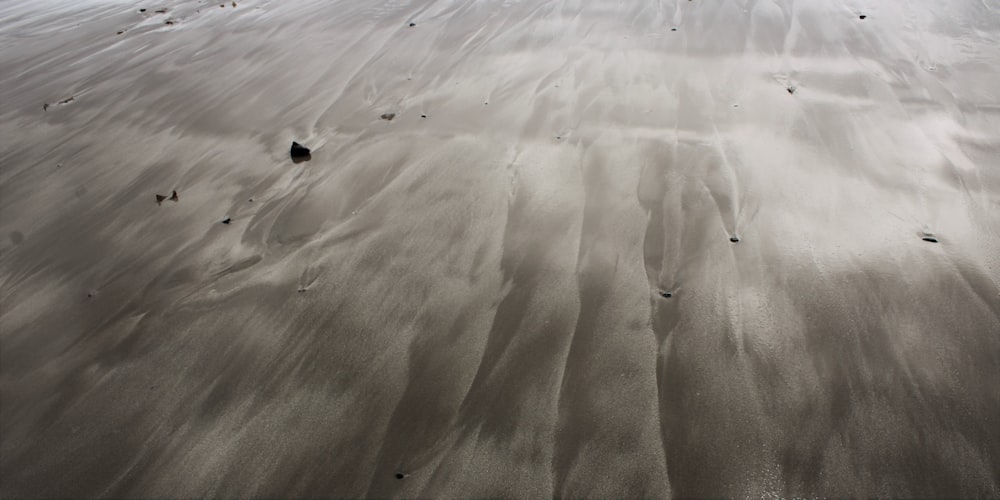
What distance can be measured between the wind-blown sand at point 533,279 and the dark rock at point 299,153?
6cm

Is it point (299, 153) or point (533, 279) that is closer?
point (533, 279)

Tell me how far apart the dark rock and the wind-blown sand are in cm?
6

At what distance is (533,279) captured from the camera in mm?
2078

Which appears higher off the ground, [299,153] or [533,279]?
[299,153]

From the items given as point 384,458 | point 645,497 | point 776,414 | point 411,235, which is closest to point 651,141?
point 411,235

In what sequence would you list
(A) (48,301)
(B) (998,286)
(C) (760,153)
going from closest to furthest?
(B) (998,286), (A) (48,301), (C) (760,153)

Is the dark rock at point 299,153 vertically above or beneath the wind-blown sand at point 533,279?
above

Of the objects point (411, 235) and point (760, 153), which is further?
point (760, 153)

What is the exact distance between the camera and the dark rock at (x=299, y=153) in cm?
305

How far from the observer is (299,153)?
306 centimetres

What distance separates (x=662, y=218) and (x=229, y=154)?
105 inches

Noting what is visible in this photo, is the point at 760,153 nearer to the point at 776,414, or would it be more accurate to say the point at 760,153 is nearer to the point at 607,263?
Answer: the point at 607,263

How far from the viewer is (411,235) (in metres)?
2.38

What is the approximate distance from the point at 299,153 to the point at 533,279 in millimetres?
1816
